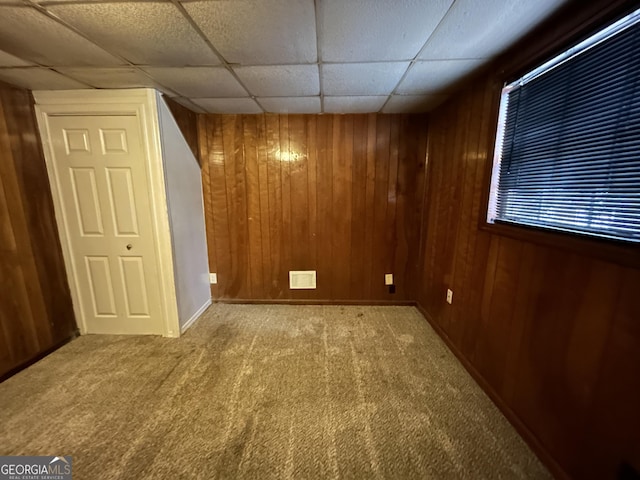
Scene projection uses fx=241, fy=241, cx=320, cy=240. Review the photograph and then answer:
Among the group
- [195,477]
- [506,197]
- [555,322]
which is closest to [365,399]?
[195,477]

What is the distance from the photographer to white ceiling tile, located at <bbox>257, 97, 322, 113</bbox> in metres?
2.20

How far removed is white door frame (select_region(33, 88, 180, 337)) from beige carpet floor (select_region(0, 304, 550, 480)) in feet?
2.13

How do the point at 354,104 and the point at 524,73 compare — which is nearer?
the point at 524,73

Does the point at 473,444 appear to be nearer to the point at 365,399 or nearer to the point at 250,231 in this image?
the point at 365,399

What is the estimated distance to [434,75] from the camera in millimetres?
1746

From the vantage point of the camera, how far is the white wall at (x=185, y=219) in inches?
86.0

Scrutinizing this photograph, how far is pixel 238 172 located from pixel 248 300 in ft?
5.06

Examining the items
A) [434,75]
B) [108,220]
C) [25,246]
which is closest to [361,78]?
[434,75]

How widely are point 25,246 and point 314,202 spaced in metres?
2.48

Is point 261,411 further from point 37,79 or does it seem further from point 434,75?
point 37,79

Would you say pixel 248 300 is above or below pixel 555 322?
below

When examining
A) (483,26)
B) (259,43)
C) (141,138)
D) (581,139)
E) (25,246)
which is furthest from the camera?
(141,138)

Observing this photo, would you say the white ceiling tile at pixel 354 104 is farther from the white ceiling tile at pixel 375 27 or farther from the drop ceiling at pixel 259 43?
the white ceiling tile at pixel 375 27

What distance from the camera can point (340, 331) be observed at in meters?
2.38
